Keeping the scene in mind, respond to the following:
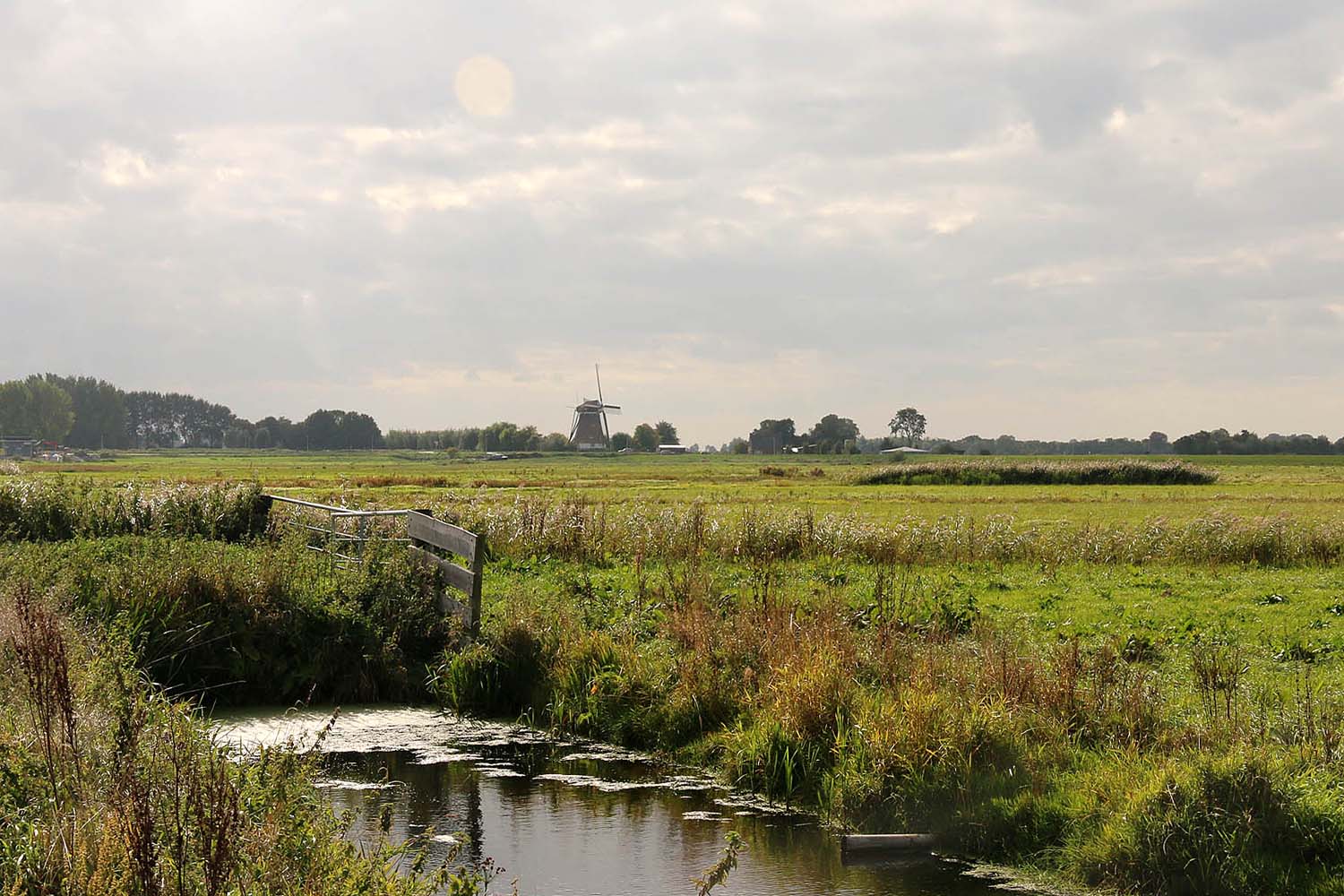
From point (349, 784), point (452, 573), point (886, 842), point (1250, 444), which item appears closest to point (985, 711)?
point (886, 842)

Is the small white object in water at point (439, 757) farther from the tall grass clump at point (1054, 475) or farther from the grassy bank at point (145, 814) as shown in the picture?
the tall grass clump at point (1054, 475)

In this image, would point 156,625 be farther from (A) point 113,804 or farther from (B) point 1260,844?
(B) point 1260,844

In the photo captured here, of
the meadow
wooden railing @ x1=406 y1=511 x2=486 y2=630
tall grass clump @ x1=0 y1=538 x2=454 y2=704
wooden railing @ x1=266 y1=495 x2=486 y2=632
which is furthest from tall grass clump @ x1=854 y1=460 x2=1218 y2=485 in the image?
tall grass clump @ x1=0 y1=538 x2=454 y2=704

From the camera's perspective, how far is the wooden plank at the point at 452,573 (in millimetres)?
18016

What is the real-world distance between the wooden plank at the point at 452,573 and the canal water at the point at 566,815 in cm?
292

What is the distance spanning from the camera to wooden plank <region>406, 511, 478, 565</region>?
18.1 m

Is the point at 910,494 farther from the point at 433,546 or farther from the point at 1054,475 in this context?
the point at 433,546

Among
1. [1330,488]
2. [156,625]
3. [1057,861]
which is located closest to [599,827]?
[1057,861]

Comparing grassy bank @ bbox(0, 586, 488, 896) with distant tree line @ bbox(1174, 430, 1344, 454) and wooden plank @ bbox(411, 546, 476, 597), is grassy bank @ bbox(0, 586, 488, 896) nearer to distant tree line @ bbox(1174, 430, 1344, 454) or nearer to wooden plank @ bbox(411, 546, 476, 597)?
wooden plank @ bbox(411, 546, 476, 597)

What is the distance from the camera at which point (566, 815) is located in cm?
1177

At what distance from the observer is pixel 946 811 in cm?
1102

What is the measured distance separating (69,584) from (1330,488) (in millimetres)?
79918

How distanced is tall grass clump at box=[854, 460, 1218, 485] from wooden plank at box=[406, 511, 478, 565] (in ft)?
245

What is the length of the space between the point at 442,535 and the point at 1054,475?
8171 centimetres
